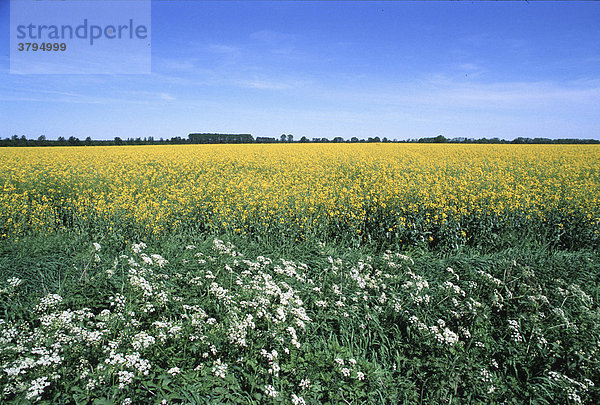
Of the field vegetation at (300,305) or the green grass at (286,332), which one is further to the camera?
the field vegetation at (300,305)

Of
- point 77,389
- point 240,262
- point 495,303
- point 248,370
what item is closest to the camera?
point 77,389

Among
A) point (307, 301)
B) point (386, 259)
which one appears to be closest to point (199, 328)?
point (307, 301)

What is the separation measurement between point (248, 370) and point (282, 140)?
5146 cm

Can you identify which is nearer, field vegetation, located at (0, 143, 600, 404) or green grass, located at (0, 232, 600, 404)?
green grass, located at (0, 232, 600, 404)

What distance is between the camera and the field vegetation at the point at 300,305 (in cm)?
276

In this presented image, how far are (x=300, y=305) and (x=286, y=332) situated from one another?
389 mm

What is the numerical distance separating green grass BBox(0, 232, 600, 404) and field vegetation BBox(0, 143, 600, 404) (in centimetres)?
2

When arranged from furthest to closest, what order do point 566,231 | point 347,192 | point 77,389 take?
point 347,192
point 566,231
point 77,389

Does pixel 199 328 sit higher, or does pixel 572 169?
pixel 572 169

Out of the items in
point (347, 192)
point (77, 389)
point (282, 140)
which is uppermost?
point (282, 140)

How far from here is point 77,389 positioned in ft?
7.64

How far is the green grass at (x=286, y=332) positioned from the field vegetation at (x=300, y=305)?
22mm

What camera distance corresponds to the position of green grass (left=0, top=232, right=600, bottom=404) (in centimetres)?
265

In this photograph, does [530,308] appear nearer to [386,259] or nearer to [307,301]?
[386,259]
